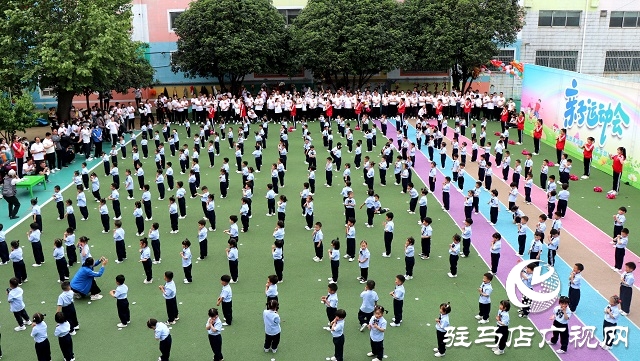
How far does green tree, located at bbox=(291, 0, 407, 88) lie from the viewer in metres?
25.9

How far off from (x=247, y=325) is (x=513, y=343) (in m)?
4.36

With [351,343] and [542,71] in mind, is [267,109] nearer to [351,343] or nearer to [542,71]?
[542,71]

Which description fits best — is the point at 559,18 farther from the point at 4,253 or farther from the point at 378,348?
the point at 4,253

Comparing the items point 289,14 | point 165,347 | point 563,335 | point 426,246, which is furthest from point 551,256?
point 289,14

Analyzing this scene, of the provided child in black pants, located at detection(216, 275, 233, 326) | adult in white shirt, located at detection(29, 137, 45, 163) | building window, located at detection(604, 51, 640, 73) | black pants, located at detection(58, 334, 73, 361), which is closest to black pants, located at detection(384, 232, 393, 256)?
child in black pants, located at detection(216, 275, 233, 326)

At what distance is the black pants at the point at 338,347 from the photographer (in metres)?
8.91

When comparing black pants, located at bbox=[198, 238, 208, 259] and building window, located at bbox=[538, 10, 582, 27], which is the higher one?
building window, located at bbox=[538, 10, 582, 27]

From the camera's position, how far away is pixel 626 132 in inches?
703

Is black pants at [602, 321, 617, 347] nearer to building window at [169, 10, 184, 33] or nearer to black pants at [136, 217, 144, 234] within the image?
black pants at [136, 217, 144, 234]

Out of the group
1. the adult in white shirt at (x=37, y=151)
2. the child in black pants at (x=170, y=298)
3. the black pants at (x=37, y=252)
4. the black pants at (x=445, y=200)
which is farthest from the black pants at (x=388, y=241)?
the adult in white shirt at (x=37, y=151)

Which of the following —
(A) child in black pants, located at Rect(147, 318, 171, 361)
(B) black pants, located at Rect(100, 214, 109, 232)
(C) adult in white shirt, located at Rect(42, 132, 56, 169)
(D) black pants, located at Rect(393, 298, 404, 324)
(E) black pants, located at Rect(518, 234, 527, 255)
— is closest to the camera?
(A) child in black pants, located at Rect(147, 318, 171, 361)

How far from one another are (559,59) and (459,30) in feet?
29.8

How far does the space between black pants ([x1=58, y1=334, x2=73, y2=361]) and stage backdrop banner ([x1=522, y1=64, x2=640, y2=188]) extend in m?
15.4

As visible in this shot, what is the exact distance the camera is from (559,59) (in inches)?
1262
